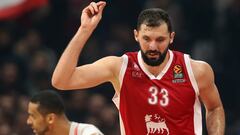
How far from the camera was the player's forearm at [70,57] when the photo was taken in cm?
623

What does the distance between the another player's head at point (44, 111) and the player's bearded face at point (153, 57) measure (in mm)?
966

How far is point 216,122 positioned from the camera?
700 centimetres

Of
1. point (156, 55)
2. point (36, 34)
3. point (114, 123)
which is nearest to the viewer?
point (156, 55)

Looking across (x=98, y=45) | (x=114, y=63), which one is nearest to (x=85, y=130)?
(x=114, y=63)

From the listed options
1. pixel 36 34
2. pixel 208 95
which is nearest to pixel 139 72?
pixel 208 95

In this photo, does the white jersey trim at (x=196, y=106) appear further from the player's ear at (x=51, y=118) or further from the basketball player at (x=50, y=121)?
the player's ear at (x=51, y=118)

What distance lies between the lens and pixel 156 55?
6.58 meters

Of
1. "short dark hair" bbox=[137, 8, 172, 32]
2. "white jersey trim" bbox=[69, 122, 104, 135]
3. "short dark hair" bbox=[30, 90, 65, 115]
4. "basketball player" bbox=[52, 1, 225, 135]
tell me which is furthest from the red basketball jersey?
"short dark hair" bbox=[30, 90, 65, 115]

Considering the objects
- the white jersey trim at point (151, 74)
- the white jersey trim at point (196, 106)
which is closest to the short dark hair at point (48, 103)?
the white jersey trim at point (151, 74)

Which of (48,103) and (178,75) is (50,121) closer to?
(48,103)

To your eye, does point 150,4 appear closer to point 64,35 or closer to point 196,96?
point 64,35

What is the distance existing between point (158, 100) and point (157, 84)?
0.46 feet

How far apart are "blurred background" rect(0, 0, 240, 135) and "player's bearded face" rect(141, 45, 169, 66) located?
4.43 metres

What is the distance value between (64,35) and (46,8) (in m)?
0.56
